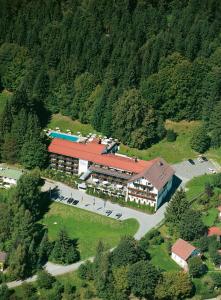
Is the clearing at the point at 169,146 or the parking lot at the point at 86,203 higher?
the clearing at the point at 169,146

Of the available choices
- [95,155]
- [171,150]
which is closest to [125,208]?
[95,155]

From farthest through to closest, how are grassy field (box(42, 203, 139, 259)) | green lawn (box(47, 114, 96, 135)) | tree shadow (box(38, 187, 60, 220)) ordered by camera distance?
green lawn (box(47, 114, 96, 135)) → tree shadow (box(38, 187, 60, 220)) → grassy field (box(42, 203, 139, 259))

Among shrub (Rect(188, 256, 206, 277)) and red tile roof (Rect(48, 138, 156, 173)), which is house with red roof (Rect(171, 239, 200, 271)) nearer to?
shrub (Rect(188, 256, 206, 277))

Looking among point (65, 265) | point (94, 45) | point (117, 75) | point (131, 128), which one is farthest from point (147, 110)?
point (65, 265)

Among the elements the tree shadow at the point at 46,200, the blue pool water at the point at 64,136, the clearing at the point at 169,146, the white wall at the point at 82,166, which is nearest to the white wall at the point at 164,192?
the clearing at the point at 169,146

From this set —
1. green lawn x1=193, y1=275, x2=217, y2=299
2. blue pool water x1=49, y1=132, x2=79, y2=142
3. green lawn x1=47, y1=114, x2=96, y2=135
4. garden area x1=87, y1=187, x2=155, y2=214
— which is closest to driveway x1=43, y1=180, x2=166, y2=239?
garden area x1=87, y1=187, x2=155, y2=214

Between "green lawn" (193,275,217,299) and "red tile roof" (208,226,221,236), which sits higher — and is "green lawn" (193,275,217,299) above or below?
below

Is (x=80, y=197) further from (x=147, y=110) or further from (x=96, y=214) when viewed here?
(x=147, y=110)

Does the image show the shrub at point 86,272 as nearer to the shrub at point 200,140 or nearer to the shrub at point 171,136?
the shrub at point 200,140
